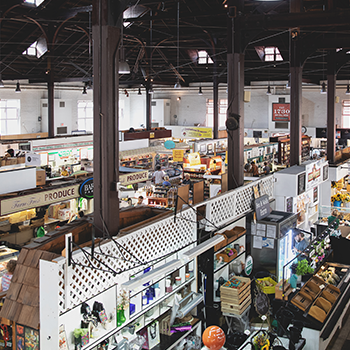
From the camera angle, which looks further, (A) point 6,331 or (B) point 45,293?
(A) point 6,331

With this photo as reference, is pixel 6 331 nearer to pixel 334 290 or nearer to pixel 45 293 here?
pixel 45 293

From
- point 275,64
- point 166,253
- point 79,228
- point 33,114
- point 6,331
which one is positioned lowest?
point 6,331

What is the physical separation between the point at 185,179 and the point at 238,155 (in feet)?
18.2

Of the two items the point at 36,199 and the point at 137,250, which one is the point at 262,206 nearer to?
the point at 137,250

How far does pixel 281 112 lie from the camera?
2786cm

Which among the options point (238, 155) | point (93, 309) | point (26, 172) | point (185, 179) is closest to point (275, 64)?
point (185, 179)

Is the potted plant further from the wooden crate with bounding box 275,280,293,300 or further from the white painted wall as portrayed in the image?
the white painted wall

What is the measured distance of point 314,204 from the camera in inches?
511

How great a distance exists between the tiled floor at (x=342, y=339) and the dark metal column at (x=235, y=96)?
3467mm

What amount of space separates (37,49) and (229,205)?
48.7ft

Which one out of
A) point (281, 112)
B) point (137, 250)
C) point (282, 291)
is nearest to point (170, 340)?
point (137, 250)

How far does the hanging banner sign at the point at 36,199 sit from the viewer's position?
903 cm

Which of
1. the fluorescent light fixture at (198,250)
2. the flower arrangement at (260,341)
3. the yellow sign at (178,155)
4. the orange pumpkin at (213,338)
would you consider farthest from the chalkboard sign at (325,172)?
the orange pumpkin at (213,338)

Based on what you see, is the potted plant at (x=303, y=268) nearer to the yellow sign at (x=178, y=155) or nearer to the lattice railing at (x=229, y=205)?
the lattice railing at (x=229, y=205)
